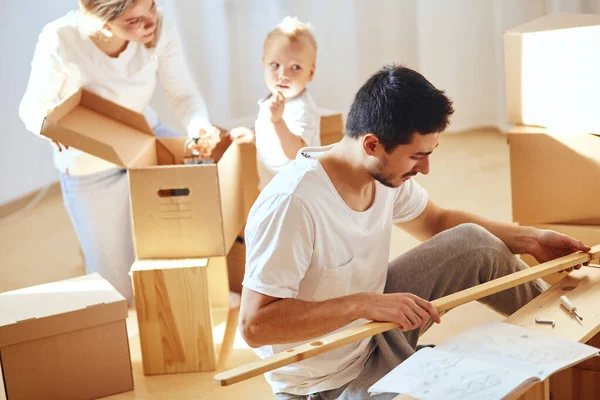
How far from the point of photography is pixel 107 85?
264cm

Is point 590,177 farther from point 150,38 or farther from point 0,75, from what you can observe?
point 0,75

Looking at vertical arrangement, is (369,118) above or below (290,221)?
above

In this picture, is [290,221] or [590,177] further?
[590,177]

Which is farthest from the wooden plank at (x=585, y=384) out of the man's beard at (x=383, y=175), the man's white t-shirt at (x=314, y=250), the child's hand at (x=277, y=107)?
the child's hand at (x=277, y=107)

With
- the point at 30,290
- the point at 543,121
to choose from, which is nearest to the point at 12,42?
the point at 30,290

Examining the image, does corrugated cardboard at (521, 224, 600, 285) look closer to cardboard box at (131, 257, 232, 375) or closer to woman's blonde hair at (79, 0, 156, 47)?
cardboard box at (131, 257, 232, 375)

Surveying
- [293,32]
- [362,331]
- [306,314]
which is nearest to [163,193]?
[293,32]

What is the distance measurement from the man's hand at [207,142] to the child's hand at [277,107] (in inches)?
9.0

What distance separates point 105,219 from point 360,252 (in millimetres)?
1243

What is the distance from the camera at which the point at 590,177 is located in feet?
7.39

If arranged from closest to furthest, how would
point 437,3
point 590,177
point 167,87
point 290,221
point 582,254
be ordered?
point 290,221, point 582,254, point 590,177, point 167,87, point 437,3

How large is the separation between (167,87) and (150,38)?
0.30 m

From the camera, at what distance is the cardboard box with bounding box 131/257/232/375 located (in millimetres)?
2291

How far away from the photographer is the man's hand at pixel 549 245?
71.1 inches
